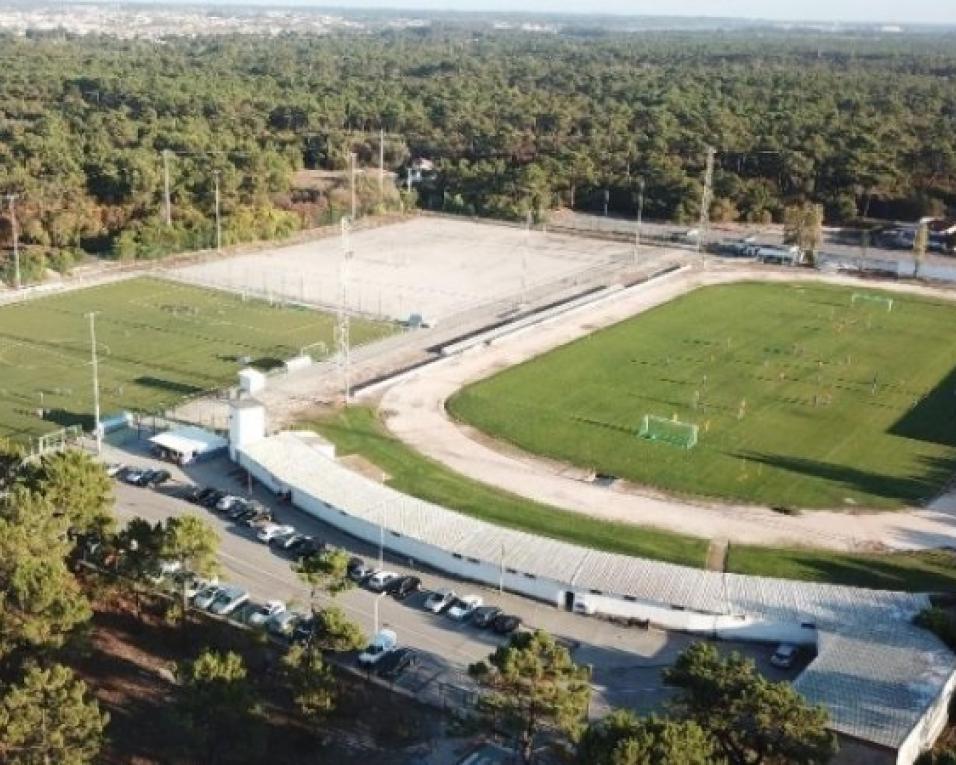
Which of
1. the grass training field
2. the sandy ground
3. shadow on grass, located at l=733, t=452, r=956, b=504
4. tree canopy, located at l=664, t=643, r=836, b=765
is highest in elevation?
tree canopy, located at l=664, t=643, r=836, b=765

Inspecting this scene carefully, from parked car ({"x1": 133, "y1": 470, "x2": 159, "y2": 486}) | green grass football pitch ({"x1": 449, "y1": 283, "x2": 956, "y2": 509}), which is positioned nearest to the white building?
parked car ({"x1": 133, "y1": 470, "x2": 159, "y2": 486})

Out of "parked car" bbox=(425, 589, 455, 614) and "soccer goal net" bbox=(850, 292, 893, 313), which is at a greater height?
"soccer goal net" bbox=(850, 292, 893, 313)

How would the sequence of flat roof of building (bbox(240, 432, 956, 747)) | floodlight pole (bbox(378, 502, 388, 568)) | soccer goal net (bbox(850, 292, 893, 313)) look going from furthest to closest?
soccer goal net (bbox(850, 292, 893, 313))
floodlight pole (bbox(378, 502, 388, 568))
flat roof of building (bbox(240, 432, 956, 747))

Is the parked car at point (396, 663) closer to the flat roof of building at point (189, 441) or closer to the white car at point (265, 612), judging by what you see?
the white car at point (265, 612)

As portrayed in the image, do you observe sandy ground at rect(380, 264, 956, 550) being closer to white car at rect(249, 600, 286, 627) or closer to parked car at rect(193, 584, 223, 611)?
white car at rect(249, 600, 286, 627)

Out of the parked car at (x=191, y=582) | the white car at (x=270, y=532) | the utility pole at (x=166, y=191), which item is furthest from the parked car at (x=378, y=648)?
the utility pole at (x=166, y=191)

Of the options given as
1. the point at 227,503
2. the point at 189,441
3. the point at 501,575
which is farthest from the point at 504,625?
the point at 189,441

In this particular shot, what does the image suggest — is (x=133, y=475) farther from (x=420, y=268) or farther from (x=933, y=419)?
(x=420, y=268)
